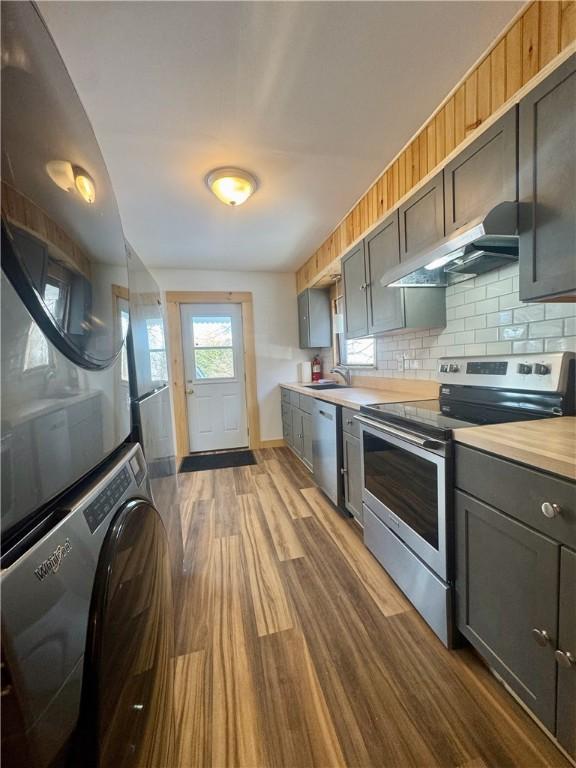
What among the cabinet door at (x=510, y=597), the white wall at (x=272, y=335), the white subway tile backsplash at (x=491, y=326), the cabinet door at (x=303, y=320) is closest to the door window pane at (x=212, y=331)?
the white wall at (x=272, y=335)

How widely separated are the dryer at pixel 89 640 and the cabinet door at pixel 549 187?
1471mm

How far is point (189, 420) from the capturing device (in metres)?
3.97

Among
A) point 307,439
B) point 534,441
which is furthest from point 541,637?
point 307,439

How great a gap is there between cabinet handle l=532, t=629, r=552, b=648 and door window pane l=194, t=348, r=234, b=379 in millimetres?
3641

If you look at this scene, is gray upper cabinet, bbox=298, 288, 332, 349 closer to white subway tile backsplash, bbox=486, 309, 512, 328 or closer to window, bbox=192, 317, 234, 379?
window, bbox=192, 317, 234, 379

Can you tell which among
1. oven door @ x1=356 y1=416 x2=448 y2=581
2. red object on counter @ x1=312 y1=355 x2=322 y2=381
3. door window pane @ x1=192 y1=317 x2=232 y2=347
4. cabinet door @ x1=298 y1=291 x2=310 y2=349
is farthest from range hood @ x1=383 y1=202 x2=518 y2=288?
door window pane @ x1=192 y1=317 x2=232 y2=347

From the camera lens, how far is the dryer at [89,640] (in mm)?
340

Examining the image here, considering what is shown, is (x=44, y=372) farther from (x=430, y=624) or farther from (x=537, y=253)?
(x=430, y=624)

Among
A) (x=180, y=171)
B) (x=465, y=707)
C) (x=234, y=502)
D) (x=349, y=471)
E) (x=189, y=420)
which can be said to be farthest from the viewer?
(x=189, y=420)

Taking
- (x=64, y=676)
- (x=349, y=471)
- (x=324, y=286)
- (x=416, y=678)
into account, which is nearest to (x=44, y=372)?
(x=64, y=676)

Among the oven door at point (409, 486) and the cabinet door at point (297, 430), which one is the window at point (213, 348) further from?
the oven door at point (409, 486)

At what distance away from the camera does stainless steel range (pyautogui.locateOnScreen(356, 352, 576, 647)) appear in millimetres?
1163

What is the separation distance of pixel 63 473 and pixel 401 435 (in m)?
1.26

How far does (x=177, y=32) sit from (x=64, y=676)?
1.84m
